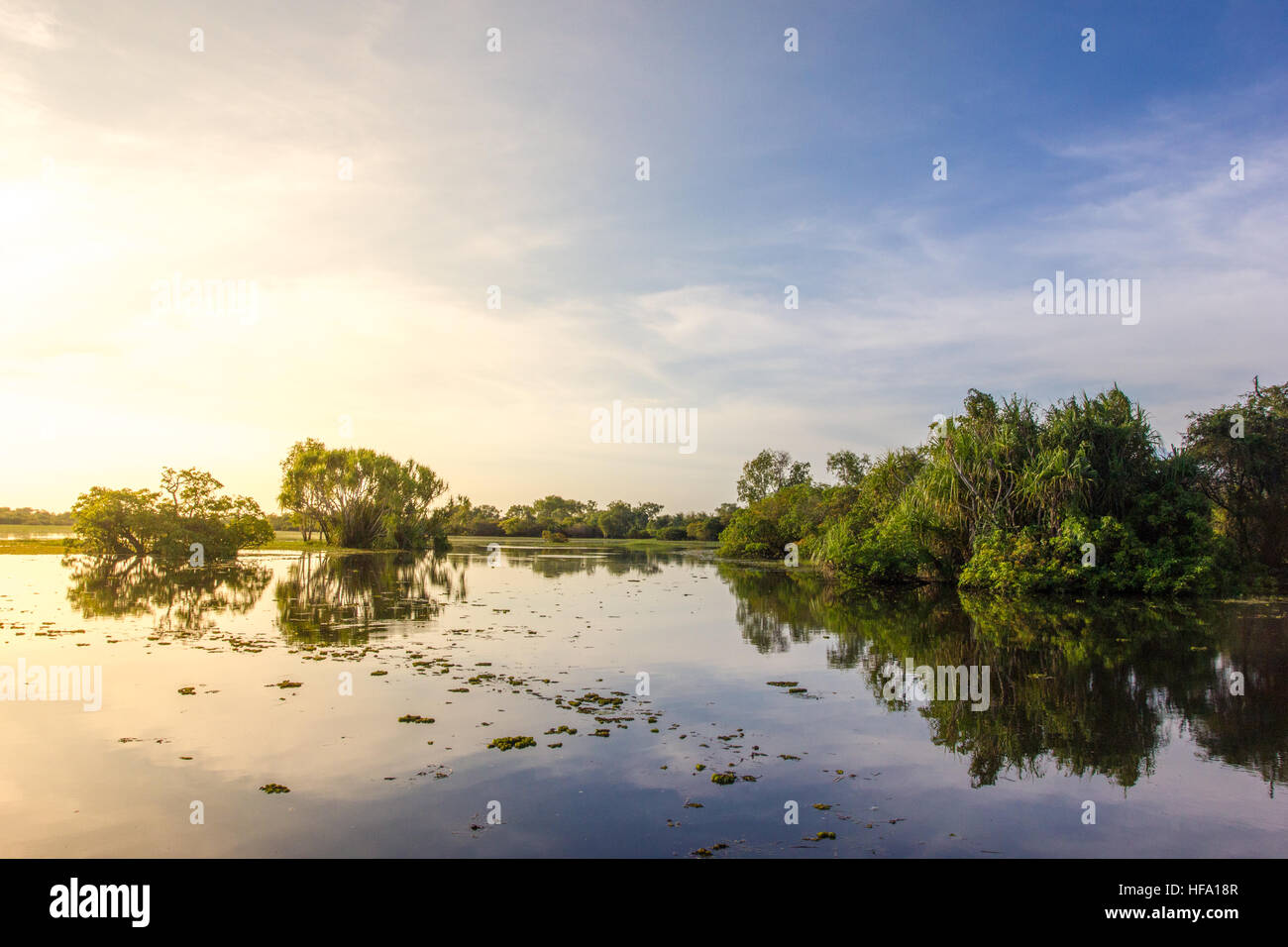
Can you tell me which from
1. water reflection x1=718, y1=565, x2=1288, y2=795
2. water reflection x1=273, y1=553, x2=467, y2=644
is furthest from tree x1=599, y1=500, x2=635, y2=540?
water reflection x1=718, y1=565, x2=1288, y2=795

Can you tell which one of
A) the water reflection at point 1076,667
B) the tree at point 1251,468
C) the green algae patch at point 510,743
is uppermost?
the tree at point 1251,468

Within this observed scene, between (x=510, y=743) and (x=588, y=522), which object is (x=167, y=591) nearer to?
(x=510, y=743)

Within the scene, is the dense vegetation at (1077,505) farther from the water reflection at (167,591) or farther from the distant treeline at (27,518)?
the distant treeline at (27,518)

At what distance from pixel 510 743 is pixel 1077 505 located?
26021mm

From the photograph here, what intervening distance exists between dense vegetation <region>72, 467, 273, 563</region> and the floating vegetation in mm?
34924

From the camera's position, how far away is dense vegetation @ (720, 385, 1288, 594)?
85.0ft

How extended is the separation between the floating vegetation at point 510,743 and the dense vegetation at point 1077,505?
2282 centimetres

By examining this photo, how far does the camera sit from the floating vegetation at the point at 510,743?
7938mm

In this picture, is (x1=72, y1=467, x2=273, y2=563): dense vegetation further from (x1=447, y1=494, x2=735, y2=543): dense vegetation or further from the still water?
(x1=447, y1=494, x2=735, y2=543): dense vegetation

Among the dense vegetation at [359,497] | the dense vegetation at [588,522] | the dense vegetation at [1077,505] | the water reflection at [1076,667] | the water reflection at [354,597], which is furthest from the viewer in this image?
the dense vegetation at [588,522]

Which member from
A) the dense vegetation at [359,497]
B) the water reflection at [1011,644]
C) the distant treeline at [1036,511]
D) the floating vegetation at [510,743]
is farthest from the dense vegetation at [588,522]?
the floating vegetation at [510,743]

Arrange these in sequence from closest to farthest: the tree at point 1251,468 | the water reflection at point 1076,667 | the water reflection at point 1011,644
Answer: the water reflection at point 1076,667
the water reflection at point 1011,644
the tree at point 1251,468

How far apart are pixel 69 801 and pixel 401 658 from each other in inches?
263
